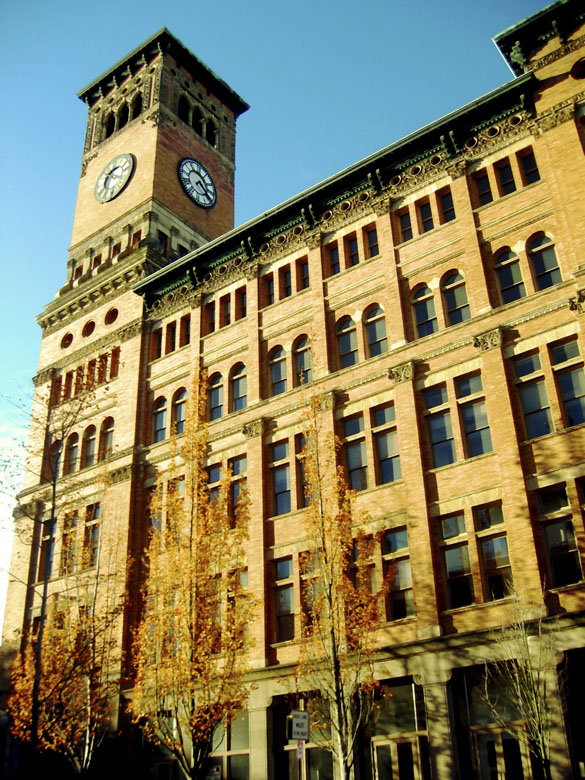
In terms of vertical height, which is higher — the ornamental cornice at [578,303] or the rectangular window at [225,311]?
the rectangular window at [225,311]

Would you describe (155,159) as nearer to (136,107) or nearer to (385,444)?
(136,107)

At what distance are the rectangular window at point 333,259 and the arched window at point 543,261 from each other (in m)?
7.96

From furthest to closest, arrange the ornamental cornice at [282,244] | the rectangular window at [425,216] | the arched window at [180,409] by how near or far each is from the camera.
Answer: the arched window at [180,409] → the ornamental cornice at [282,244] → the rectangular window at [425,216]

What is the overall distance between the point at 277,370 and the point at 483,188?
10.3 m

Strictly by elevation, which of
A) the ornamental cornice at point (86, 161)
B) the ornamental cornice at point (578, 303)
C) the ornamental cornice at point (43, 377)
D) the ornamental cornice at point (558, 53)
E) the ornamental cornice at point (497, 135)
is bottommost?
the ornamental cornice at point (578, 303)

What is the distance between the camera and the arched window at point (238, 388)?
107ft

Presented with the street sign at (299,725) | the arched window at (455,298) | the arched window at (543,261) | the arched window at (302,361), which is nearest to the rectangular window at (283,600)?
the arched window at (302,361)

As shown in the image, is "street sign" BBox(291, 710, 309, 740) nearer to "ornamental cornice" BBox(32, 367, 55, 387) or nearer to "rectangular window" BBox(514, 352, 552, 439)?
"rectangular window" BBox(514, 352, 552, 439)

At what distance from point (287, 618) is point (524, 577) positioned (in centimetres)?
853

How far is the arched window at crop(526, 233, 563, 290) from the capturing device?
25719 mm

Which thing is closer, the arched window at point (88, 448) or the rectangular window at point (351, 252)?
the rectangular window at point (351, 252)

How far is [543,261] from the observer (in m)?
26.2

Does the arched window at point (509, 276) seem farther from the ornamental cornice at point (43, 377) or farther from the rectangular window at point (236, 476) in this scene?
the ornamental cornice at point (43, 377)

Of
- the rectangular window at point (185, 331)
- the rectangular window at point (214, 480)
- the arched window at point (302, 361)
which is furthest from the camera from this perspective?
the rectangular window at point (185, 331)
